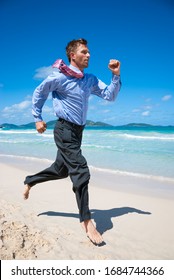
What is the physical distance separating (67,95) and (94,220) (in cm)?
173

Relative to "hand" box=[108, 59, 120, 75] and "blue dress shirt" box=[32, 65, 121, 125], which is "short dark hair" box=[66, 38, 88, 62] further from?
"hand" box=[108, 59, 120, 75]

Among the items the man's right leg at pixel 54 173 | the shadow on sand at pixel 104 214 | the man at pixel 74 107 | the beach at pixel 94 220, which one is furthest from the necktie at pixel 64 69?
the shadow on sand at pixel 104 214

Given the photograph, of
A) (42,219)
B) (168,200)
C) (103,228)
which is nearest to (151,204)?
(168,200)

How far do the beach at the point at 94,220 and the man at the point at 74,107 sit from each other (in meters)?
0.30

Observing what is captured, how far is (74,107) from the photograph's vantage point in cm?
354

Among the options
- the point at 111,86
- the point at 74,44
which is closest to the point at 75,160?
the point at 111,86

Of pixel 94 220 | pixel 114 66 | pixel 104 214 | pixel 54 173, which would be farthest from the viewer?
pixel 104 214

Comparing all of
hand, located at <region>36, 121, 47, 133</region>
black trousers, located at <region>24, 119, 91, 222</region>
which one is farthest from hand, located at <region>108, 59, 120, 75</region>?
hand, located at <region>36, 121, 47, 133</region>

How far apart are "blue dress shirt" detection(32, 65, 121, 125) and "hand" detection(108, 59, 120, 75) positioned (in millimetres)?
63

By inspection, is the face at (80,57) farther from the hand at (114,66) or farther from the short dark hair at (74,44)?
the hand at (114,66)

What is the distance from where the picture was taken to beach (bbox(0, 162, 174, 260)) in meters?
3.12

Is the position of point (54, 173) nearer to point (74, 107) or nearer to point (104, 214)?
point (74, 107)

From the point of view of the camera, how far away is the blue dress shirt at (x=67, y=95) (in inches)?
138
